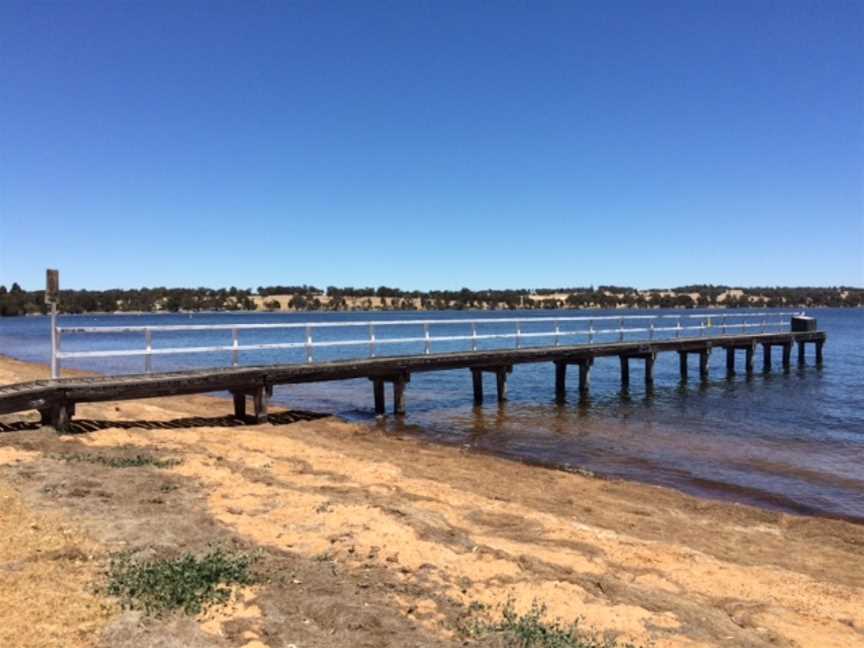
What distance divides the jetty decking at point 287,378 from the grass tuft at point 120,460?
8.51 feet

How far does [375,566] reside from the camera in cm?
588

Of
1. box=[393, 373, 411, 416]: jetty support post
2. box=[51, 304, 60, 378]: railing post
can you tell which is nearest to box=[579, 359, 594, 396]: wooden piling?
box=[393, 373, 411, 416]: jetty support post

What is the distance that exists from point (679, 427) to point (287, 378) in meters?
11.5

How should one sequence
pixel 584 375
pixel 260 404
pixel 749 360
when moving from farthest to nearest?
pixel 749 360 → pixel 584 375 → pixel 260 404

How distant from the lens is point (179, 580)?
5.12 m

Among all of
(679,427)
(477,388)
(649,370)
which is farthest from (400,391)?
(649,370)

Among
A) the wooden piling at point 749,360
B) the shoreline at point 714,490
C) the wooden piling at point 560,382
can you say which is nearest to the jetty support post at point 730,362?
the wooden piling at point 749,360

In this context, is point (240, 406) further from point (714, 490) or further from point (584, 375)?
point (584, 375)

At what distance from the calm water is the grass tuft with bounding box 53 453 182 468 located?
764 cm

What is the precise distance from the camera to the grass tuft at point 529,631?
4.52 m

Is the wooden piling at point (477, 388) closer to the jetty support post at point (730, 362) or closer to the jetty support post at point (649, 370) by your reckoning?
the jetty support post at point (649, 370)

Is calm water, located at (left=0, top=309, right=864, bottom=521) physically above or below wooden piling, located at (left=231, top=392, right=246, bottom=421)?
below

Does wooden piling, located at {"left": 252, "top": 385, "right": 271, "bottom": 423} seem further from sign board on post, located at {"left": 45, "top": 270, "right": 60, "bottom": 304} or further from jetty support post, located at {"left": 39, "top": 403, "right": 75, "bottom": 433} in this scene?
sign board on post, located at {"left": 45, "top": 270, "right": 60, "bottom": 304}

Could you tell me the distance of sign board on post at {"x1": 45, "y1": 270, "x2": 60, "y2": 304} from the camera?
1305 centimetres
